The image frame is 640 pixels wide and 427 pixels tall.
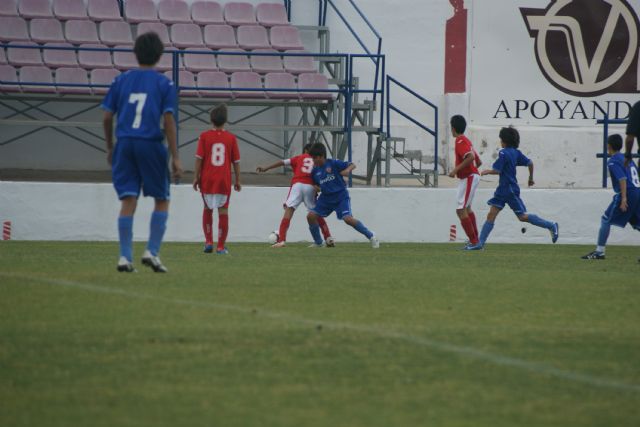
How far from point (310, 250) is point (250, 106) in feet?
27.8

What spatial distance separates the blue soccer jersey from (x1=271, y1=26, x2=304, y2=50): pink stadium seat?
42.4 ft

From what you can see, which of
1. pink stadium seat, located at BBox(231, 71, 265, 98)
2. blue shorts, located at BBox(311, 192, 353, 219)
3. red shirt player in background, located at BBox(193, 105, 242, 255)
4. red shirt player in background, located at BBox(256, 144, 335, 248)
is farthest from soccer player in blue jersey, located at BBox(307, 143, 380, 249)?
pink stadium seat, located at BBox(231, 71, 265, 98)

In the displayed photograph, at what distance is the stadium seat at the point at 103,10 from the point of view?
71.2ft

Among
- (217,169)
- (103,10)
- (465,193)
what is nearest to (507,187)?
(465,193)

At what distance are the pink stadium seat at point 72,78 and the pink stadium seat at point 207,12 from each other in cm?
299

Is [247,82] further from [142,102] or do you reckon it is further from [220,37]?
[142,102]

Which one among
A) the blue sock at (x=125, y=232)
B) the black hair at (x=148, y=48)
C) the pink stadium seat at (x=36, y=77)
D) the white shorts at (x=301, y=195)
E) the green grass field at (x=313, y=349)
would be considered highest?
the pink stadium seat at (x=36, y=77)

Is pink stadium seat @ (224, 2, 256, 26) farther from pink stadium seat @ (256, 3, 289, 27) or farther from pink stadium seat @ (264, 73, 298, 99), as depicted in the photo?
pink stadium seat @ (264, 73, 298, 99)

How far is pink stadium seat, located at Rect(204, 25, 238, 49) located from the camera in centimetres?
2173

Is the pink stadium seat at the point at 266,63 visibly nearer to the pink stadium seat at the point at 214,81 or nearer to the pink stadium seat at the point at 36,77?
the pink stadium seat at the point at 214,81

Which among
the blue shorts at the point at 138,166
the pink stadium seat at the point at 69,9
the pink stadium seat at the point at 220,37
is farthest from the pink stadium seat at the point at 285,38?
the blue shorts at the point at 138,166

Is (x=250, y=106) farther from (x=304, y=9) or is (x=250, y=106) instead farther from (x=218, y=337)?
(x=218, y=337)

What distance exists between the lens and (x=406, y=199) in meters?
18.2

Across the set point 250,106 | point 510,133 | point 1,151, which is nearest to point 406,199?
point 510,133
